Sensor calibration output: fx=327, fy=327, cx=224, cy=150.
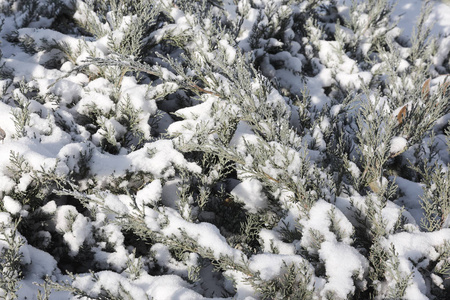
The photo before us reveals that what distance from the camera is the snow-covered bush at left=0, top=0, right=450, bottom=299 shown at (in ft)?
6.68

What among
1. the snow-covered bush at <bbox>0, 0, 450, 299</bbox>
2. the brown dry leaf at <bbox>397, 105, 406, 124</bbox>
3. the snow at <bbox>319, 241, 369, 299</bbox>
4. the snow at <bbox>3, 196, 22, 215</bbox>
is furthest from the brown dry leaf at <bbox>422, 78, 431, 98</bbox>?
the snow at <bbox>3, 196, 22, 215</bbox>

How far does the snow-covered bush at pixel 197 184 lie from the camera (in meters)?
2.04

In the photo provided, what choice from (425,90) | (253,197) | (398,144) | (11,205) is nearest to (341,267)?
(253,197)

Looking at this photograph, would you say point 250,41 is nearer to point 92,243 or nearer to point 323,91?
point 323,91

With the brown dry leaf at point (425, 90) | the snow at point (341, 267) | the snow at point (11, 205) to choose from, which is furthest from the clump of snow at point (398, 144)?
the snow at point (11, 205)

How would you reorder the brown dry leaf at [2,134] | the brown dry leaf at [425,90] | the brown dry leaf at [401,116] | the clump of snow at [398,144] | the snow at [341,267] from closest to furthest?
the snow at [341,267], the brown dry leaf at [2,134], the clump of snow at [398,144], the brown dry leaf at [401,116], the brown dry leaf at [425,90]

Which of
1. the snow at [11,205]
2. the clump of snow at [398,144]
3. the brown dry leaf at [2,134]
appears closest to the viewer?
the snow at [11,205]

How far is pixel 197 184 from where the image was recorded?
2838 millimetres

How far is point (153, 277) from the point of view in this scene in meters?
2.18

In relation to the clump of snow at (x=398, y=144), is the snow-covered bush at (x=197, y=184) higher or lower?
lower

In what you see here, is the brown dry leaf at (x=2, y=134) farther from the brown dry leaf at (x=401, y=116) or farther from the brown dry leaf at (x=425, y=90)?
the brown dry leaf at (x=425, y=90)

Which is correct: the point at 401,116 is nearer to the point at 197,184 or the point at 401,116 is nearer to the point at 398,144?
the point at 398,144

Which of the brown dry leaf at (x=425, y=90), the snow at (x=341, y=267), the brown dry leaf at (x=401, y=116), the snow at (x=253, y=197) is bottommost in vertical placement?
the snow at (x=253, y=197)

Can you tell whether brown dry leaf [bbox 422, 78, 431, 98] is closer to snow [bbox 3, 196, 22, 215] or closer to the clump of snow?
the clump of snow
